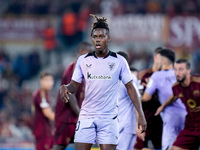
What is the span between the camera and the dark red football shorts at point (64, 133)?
8148 millimetres

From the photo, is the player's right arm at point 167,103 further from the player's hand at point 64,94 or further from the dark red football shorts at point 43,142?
the player's hand at point 64,94

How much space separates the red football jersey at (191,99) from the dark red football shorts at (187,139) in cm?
9

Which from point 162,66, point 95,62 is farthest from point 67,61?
point 95,62

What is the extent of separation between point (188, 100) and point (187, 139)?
68cm

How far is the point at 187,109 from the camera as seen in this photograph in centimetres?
802

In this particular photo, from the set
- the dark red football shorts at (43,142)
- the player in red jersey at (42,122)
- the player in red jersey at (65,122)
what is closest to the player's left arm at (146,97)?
the player in red jersey at (65,122)

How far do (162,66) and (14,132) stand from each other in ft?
29.8

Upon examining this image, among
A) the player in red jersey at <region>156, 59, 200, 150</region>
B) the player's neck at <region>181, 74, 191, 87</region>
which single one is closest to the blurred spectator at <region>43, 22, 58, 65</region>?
the player in red jersey at <region>156, 59, 200, 150</region>

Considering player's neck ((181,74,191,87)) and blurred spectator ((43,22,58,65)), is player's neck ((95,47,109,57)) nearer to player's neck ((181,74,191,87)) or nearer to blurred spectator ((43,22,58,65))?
player's neck ((181,74,191,87))

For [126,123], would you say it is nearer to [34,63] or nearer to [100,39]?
[100,39]

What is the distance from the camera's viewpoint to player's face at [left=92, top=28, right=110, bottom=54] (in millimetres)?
6000

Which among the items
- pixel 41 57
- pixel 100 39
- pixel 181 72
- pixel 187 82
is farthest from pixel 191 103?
Result: pixel 41 57

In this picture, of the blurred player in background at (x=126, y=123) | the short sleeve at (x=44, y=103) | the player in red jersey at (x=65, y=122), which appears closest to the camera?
the blurred player in background at (x=126, y=123)

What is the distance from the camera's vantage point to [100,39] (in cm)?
600
